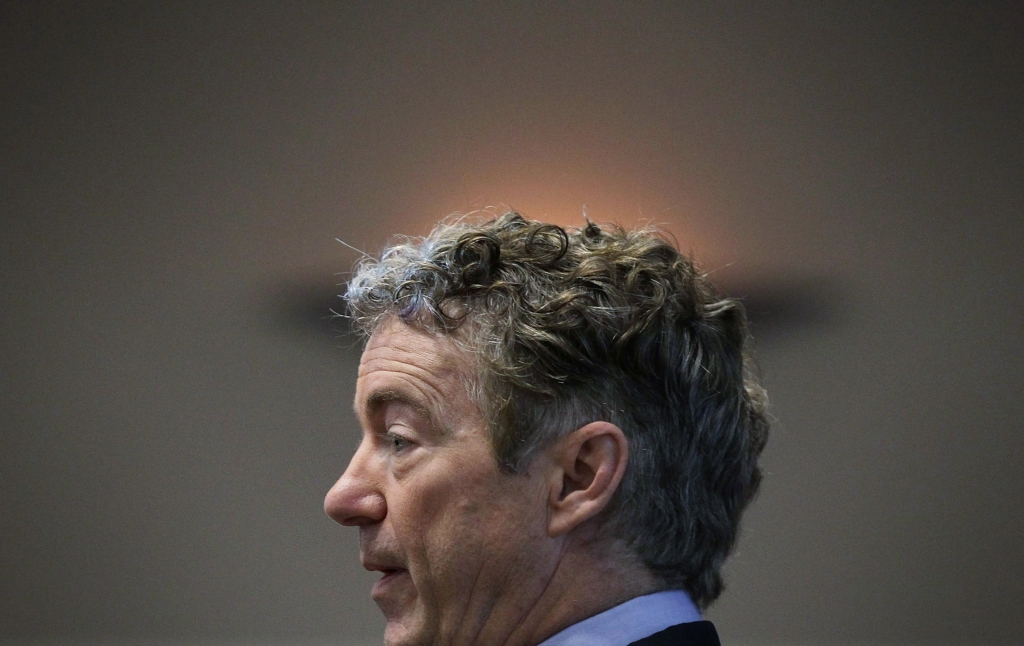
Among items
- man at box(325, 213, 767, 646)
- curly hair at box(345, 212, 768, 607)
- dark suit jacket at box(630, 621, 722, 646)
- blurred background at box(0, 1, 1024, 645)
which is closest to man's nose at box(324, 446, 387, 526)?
man at box(325, 213, 767, 646)

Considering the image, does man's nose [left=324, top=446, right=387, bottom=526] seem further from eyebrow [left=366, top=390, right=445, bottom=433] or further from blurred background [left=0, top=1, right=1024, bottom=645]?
blurred background [left=0, top=1, right=1024, bottom=645]

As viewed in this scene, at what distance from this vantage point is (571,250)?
4.06ft

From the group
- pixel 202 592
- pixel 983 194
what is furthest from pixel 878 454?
pixel 202 592

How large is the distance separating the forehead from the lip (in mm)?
200

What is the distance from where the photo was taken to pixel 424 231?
2.93 meters

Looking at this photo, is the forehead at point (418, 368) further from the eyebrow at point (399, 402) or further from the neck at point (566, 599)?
the neck at point (566, 599)

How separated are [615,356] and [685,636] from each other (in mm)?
311

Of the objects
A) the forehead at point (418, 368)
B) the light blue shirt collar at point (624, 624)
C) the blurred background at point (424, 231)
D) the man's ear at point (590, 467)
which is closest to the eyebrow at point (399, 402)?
the forehead at point (418, 368)

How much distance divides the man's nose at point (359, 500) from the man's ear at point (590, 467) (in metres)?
0.21

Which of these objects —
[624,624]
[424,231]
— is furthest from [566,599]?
[424,231]

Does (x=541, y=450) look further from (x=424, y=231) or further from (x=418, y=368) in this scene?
(x=424, y=231)

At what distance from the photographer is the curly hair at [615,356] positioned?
1.14 metres

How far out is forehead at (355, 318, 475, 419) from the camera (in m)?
1.16

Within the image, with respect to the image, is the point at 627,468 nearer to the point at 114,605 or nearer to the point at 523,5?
the point at 523,5
